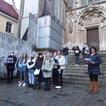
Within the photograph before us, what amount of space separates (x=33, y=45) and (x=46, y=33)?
1679mm

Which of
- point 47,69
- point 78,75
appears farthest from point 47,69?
point 78,75

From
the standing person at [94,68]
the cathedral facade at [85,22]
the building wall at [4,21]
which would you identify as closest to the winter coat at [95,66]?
the standing person at [94,68]

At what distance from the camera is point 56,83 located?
701cm

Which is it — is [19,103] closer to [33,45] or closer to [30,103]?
[30,103]

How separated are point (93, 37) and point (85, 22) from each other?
213 centimetres

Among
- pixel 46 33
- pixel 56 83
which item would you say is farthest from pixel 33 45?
pixel 56 83

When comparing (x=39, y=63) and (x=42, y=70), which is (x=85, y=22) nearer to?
(x=39, y=63)

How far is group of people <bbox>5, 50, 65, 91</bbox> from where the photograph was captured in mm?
6202

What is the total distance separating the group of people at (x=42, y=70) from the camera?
20.3ft

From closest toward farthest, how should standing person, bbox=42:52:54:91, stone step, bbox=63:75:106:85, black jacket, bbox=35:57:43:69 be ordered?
standing person, bbox=42:52:54:91, black jacket, bbox=35:57:43:69, stone step, bbox=63:75:106:85

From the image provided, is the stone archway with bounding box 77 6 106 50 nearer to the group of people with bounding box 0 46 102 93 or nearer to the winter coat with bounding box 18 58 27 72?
the group of people with bounding box 0 46 102 93

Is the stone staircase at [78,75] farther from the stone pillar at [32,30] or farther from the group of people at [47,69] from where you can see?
the stone pillar at [32,30]

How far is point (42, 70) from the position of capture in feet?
20.5

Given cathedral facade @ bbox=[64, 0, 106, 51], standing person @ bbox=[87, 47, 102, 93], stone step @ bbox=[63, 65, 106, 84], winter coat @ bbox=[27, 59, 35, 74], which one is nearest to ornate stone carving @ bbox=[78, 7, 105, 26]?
cathedral facade @ bbox=[64, 0, 106, 51]
